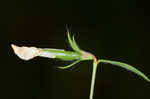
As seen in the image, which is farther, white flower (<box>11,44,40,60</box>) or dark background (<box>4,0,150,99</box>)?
dark background (<box>4,0,150,99</box>)

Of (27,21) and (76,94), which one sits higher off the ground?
(27,21)

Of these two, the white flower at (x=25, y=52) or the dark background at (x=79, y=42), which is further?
the dark background at (x=79, y=42)

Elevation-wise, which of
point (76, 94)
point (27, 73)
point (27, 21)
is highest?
point (27, 21)

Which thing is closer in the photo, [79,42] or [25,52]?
[25,52]

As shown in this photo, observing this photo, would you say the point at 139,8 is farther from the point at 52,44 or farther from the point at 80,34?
the point at 52,44

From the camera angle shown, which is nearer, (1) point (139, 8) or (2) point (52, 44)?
(2) point (52, 44)

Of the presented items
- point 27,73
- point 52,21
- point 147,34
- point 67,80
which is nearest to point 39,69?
point 27,73

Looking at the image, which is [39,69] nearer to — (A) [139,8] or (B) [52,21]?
(B) [52,21]
